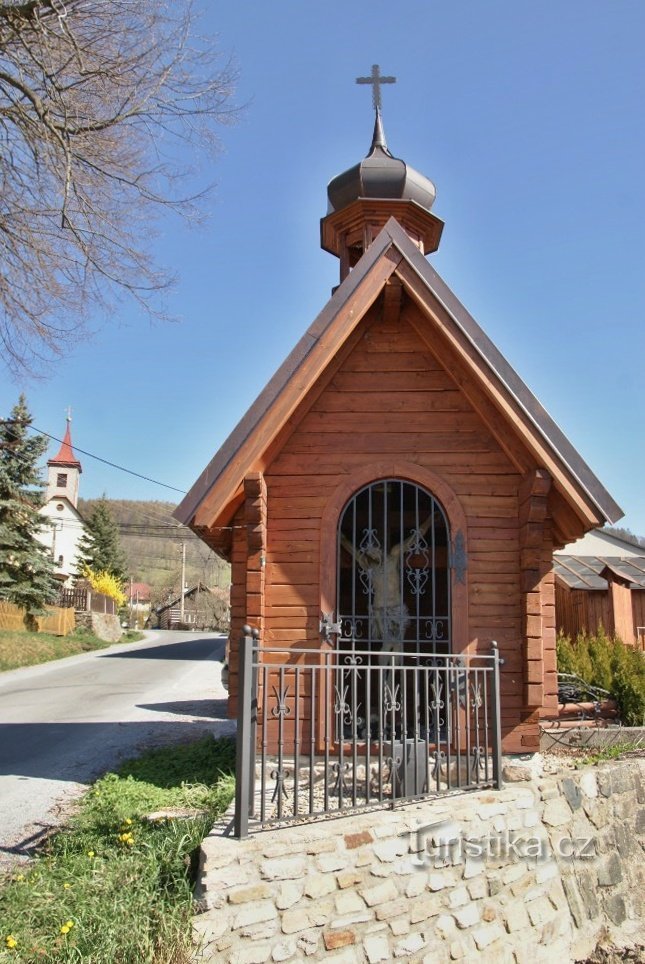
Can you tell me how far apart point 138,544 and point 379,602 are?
361ft

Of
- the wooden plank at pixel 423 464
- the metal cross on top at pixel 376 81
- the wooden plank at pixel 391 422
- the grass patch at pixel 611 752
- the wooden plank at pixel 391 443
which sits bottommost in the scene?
the grass patch at pixel 611 752

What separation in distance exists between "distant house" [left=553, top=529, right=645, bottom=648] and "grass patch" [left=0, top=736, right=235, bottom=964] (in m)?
9.23

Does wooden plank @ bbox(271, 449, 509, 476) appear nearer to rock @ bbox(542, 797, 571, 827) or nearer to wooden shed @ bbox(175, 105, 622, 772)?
wooden shed @ bbox(175, 105, 622, 772)

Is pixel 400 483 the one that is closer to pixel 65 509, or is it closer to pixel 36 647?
pixel 36 647

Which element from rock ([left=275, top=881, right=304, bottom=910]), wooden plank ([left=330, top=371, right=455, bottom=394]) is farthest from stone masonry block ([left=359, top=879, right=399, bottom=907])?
wooden plank ([left=330, top=371, right=455, bottom=394])

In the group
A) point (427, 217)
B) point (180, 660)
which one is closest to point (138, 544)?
point (180, 660)

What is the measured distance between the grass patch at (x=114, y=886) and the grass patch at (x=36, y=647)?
56.8ft

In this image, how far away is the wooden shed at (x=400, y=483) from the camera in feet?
22.3

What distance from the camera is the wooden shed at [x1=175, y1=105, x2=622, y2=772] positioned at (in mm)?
6793

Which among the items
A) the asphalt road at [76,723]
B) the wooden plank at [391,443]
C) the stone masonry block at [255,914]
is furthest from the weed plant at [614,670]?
the stone masonry block at [255,914]

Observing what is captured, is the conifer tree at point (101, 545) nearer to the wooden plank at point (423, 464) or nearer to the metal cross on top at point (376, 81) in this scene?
the metal cross on top at point (376, 81)

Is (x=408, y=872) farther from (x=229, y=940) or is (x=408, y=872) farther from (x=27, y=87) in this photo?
(x=27, y=87)

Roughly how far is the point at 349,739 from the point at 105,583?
42.4 m

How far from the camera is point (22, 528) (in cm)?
2862
